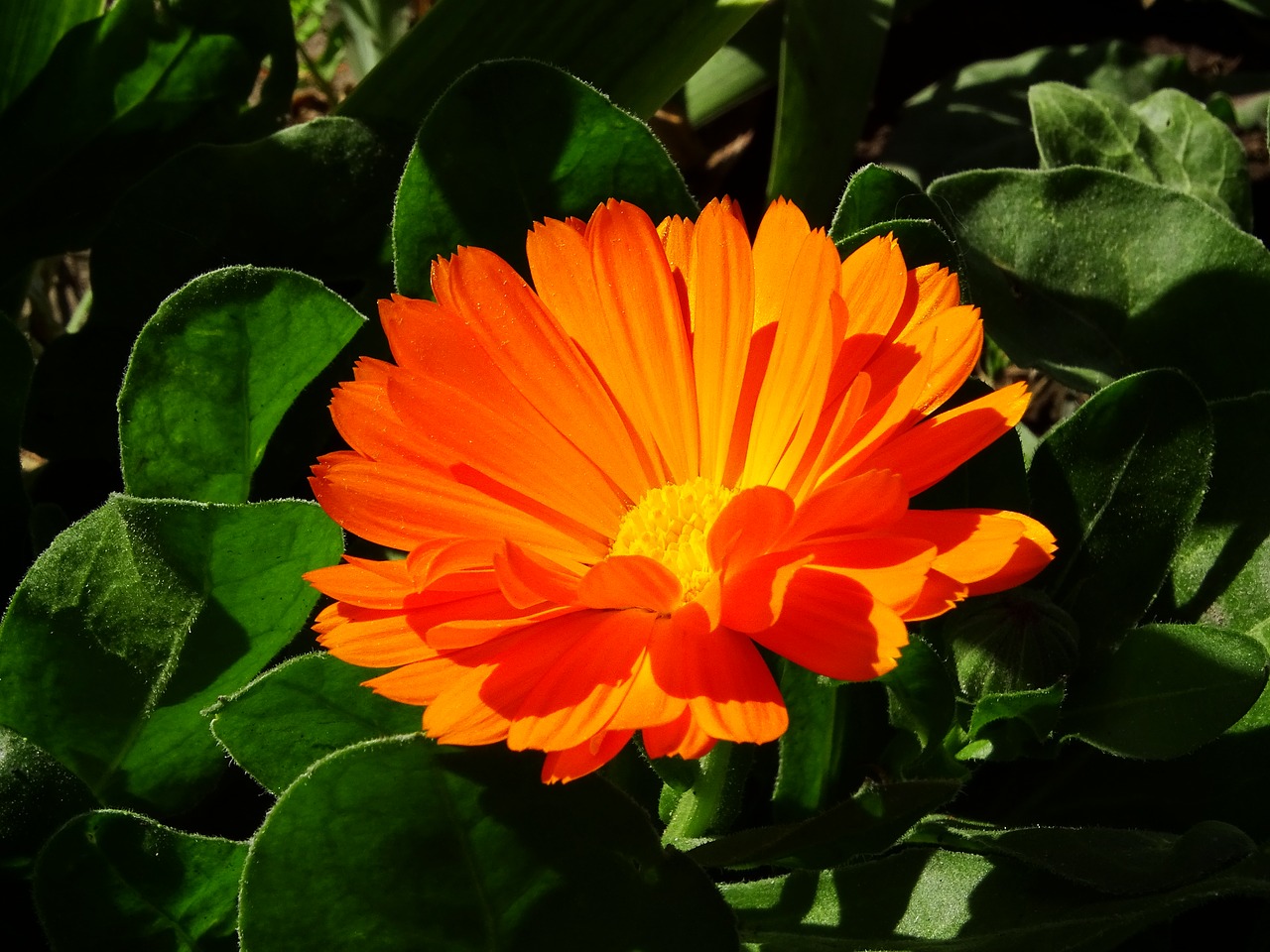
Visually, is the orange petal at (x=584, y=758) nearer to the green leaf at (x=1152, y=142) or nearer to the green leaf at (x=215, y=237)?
the green leaf at (x=215, y=237)

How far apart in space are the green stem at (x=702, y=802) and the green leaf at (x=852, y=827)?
0.06m

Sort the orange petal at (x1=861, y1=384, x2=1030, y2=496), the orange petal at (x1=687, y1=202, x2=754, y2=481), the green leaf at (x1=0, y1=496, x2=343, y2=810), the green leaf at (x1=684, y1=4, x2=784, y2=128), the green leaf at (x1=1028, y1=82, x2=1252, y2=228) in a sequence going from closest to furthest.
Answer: the orange petal at (x1=861, y1=384, x2=1030, y2=496), the orange petal at (x1=687, y1=202, x2=754, y2=481), the green leaf at (x1=0, y1=496, x2=343, y2=810), the green leaf at (x1=1028, y1=82, x2=1252, y2=228), the green leaf at (x1=684, y1=4, x2=784, y2=128)

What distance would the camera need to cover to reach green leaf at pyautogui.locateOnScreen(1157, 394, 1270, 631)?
1403mm

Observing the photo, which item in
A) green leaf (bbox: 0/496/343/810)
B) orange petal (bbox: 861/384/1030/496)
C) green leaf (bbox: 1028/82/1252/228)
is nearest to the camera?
orange petal (bbox: 861/384/1030/496)

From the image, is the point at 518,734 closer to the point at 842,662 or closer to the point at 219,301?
the point at 842,662

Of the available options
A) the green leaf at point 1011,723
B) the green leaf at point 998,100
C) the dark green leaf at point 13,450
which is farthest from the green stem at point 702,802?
the green leaf at point 998,100

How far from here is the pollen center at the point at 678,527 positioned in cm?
130

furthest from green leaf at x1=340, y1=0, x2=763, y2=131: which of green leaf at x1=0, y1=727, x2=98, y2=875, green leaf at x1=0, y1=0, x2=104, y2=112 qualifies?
green leaf at x1=0, y1=727, x2=98, y2=875

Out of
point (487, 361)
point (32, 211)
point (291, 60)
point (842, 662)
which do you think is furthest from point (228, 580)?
point (291, 60)

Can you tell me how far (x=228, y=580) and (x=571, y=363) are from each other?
0.38 m

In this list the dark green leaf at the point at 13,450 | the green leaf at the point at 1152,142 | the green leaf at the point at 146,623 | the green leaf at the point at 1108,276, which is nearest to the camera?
the green leaf at the point at 146,623

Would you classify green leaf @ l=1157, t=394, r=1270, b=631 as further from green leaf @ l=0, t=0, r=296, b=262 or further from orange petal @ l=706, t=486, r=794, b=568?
green leaf @ l=0, t=0, r=296, b=262

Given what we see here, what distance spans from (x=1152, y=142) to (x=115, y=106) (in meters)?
1.39

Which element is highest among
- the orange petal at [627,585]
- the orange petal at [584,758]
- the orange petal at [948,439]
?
the orange petal at [948,439]
